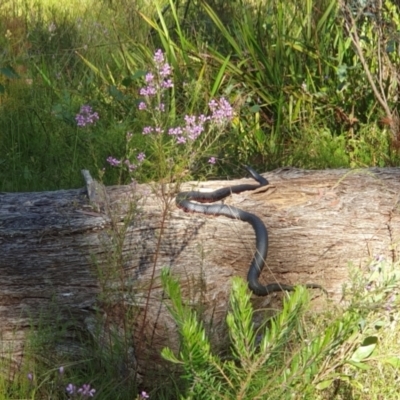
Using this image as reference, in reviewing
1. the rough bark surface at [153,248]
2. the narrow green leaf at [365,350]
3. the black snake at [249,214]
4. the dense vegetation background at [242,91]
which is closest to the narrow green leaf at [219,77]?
the dense vegetation background at [242,91]

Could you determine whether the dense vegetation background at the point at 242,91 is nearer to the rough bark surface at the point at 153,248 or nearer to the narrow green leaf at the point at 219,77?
the narrow green leaf at the point at 219,77

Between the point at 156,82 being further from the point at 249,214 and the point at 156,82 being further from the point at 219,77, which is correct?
the point at 219,77

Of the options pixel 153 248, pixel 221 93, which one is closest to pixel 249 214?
pixel 153 248

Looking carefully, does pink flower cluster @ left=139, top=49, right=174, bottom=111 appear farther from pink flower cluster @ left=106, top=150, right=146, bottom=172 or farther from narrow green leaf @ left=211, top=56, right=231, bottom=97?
narrow green leaf @ left=211, top=56, right=231, bottom=97

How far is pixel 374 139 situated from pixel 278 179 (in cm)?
164

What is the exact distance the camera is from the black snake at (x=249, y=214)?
2904 millimetres

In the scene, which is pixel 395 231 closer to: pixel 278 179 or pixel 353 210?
pixel 353 210

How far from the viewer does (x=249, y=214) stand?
3.10m

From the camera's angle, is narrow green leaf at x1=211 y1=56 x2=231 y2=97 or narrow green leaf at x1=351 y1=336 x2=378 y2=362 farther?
narrow green leaf at x1=211 y1=56 x2=231 y2=97

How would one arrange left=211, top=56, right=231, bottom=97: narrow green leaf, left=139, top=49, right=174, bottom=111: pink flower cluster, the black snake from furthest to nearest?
left=211, top=56, right=231, bottom=97: narrow green leaf
the black snake
left=139, top=49, right=174, bottom=111: pink flower cluster

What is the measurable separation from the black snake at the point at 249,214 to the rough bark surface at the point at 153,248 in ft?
0.12

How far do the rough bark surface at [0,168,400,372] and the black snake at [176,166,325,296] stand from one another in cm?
4

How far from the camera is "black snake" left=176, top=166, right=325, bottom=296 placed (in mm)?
2904

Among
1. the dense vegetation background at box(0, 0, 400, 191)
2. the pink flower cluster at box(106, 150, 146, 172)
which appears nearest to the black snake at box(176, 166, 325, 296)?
the pink flower cluster at box(106, 150, 146, 172)
